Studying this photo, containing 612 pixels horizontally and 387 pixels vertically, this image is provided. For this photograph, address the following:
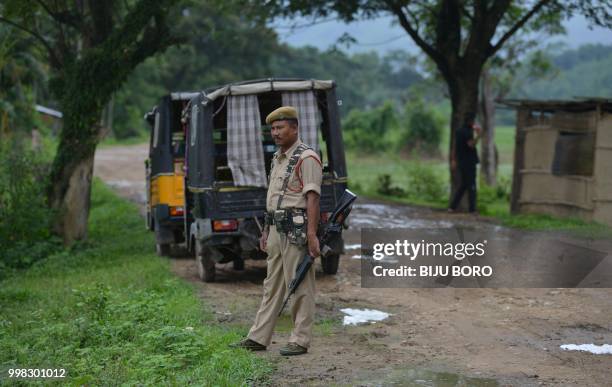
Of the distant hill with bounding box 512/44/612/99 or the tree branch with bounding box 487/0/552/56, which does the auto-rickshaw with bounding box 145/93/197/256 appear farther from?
the distant hill with bounding box 512/44/612/99

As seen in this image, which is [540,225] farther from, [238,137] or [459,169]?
[238,137]

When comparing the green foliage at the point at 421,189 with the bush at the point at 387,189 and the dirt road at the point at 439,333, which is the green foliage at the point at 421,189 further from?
the dirt road at the point at 439,333

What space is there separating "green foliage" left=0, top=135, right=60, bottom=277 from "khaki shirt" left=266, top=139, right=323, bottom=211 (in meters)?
8.76

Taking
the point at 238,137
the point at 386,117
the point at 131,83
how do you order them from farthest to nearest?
the point at 131,83
the point at 386,117
the point at 238,137

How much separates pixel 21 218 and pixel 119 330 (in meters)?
7.98

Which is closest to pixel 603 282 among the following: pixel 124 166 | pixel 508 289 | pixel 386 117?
pixel 508 289

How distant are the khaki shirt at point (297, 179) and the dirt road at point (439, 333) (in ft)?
4.08

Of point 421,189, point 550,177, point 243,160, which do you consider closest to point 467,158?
point 550,177

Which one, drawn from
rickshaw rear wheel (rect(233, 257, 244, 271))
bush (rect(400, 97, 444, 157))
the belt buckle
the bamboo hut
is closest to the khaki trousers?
the belt buckle

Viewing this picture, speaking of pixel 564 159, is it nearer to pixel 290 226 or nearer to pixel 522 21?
pixel 522 21

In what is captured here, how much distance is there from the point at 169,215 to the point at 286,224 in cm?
727

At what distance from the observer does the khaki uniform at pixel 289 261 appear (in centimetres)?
711

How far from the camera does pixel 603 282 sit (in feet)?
35.0

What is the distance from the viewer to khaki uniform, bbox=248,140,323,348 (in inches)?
280
